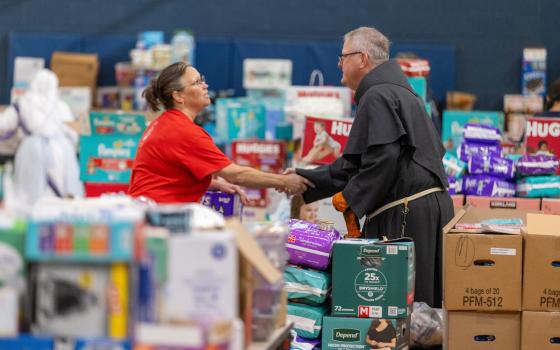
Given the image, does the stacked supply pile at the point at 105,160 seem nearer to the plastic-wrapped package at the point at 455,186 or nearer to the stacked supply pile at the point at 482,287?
the plastic-wrapped package at the point at 455,186

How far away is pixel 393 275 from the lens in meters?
4.59

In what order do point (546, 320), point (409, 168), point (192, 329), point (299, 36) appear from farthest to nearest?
point (299, 36), point (409, 168), point (546, 320), point (192, 329)

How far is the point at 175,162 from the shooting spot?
469 centimetres

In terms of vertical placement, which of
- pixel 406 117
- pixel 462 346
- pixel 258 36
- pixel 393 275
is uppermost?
pixel 258 36

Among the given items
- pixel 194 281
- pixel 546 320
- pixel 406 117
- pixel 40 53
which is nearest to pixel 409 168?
pixel 406 117

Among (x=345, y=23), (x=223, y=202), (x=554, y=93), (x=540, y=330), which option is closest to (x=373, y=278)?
(x=540, y=330)

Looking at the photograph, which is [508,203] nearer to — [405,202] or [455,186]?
[455,186]

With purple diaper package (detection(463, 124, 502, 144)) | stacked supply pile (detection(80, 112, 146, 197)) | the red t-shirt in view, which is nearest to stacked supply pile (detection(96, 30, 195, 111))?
stacked supply pile (detection(80, 112, 146, 197))

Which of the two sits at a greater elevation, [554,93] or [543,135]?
[554,93]

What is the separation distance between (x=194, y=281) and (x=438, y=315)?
8.25 ft

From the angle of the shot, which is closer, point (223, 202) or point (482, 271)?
point (482, 271)

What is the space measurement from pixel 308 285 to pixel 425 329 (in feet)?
2.03

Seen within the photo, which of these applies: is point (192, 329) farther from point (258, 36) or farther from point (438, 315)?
point (258, 36)

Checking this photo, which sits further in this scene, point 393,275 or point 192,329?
point 393,275
